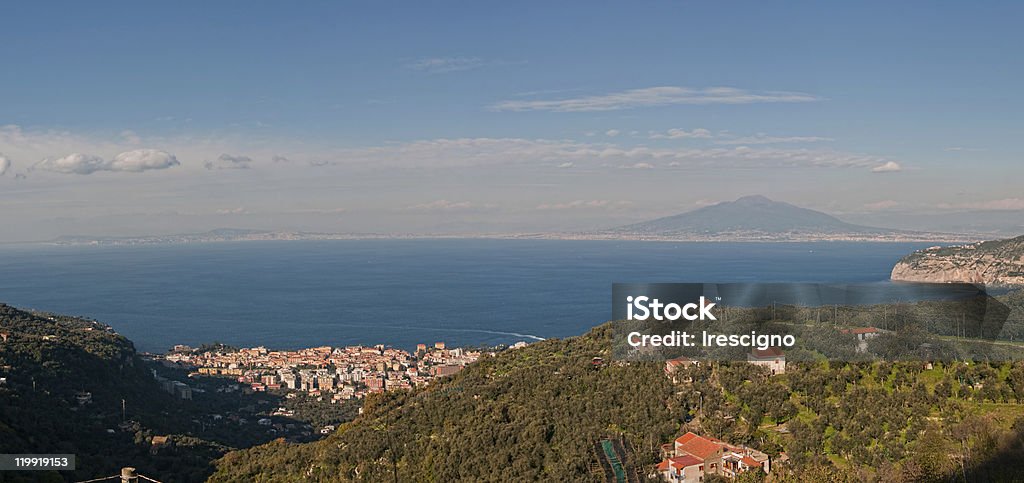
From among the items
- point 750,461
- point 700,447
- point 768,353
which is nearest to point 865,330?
point 768,353

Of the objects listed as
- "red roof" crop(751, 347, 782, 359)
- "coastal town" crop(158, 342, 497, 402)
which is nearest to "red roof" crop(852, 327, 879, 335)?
"red roof" crop(751, 347, 782, 359)

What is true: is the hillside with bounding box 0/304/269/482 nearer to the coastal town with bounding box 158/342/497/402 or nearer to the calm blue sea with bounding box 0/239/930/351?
the coastal town with bounding box 158/342/497/402

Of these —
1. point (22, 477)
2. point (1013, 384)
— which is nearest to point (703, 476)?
point (1013, 384)

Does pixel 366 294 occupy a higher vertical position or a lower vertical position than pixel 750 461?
lower

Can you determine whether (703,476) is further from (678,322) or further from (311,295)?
(311,295)

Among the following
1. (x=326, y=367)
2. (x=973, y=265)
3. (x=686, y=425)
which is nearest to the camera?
(x=686, y=425)

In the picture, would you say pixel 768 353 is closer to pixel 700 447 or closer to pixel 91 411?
pixel 700 447

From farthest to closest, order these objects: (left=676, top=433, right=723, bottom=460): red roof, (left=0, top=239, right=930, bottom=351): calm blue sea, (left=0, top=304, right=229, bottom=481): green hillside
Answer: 1. (left=0, top=239, right=930, bottom=351): calm blue sea
2. (left=0, top=304, right=229, bottom=481): green hillside
3. (left=676, top=433, right=723, bottom=460): red roof
